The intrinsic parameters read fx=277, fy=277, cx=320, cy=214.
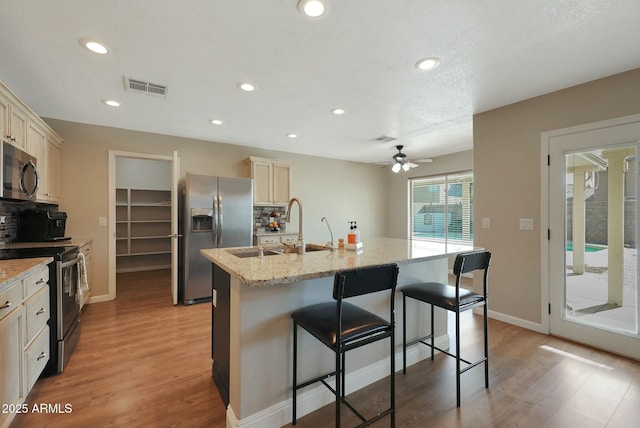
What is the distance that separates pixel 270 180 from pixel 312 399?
12.1 feet

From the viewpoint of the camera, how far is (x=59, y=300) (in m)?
2.13

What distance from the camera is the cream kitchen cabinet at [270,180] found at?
474cm

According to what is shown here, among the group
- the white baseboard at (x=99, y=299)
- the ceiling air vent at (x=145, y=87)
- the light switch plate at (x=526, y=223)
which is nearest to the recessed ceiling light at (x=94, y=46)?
the ceiling air vent at (x=145, y=87)

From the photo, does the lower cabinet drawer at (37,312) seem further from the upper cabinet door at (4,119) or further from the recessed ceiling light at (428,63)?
the recessed ceiling light at (428,63)

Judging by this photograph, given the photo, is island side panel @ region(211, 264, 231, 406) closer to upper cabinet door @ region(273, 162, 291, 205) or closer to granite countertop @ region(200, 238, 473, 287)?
granite countertop @ region(200, 238, 473, 287)

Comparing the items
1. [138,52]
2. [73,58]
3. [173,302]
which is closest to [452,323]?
[173,302]

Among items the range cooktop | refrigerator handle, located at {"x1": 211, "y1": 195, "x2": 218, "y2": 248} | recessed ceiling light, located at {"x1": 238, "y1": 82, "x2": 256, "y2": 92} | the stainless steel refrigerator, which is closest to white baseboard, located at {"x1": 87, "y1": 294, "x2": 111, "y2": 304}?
the stainless steel refrigerator

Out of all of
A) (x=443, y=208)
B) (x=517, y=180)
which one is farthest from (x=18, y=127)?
(x=443, y=208)

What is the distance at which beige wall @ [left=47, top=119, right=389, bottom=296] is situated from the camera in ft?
12.2

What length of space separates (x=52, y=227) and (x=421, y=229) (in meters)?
6.35

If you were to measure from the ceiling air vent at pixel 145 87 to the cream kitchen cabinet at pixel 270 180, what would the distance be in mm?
1981

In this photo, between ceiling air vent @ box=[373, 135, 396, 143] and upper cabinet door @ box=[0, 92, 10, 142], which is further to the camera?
ceiling air vent @ box=[373, 135, 396, 143]

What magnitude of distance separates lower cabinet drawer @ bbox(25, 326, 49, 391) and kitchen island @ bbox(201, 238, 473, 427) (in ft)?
3.58

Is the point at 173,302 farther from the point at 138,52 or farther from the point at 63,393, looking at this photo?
the point at 138,52
